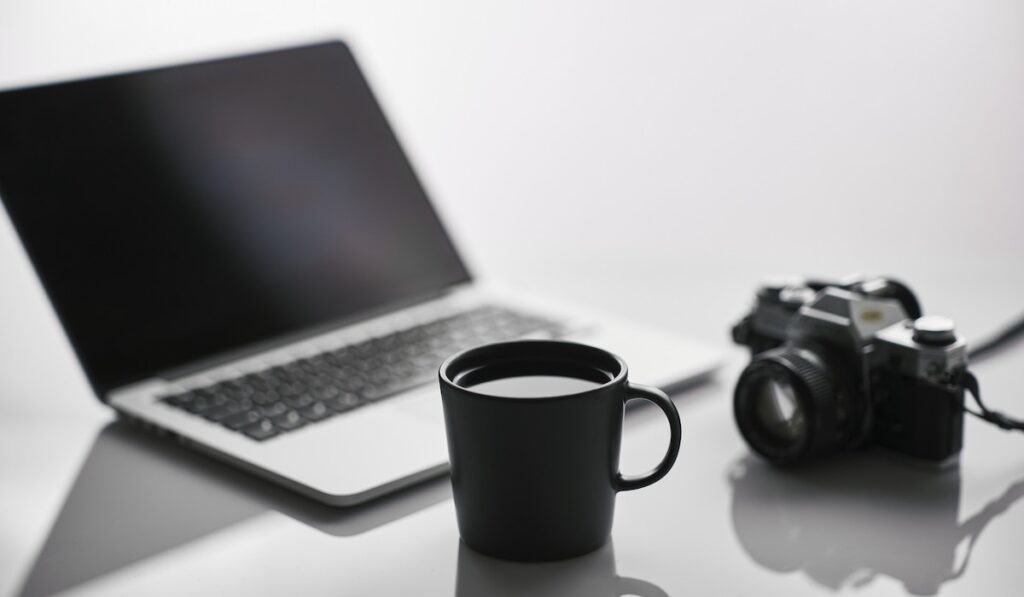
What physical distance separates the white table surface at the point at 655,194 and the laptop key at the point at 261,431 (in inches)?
1.0

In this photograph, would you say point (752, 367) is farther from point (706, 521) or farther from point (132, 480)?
point (132, 480)

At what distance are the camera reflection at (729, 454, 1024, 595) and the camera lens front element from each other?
0.02 meters

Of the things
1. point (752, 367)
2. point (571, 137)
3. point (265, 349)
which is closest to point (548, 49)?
point (571, 137)

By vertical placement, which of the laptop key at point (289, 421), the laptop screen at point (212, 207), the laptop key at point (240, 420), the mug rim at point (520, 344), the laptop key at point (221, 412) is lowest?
the laptop key at point (289, 421)

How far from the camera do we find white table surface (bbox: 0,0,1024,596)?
2.19 ft

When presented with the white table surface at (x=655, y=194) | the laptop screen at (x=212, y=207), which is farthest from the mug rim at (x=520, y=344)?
the laptop screen at (x=212, y=207)

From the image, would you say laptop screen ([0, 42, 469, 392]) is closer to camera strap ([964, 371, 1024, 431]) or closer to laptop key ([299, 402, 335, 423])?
laptop key ([299, 402, 335, 423])

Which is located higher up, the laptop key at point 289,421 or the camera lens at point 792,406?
the laptop key at point 289,421

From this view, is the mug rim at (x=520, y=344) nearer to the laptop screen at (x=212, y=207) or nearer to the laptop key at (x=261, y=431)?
the laptop key at (x=261, y=431)

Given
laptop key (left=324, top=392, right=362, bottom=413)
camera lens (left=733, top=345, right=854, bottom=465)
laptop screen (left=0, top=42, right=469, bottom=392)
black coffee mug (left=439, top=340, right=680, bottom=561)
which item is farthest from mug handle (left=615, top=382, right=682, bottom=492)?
laptop screen (left=0, top=42, right=469, bottom=392)

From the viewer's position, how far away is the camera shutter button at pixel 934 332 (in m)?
0.66

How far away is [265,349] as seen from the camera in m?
0.86

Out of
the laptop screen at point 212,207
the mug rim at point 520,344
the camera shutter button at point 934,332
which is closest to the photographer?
the mug rim at point 520,344

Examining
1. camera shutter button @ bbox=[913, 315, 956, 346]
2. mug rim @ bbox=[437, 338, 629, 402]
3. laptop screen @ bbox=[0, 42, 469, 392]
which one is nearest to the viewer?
mug rim @ bbox=[437, 338, 629, 402]
